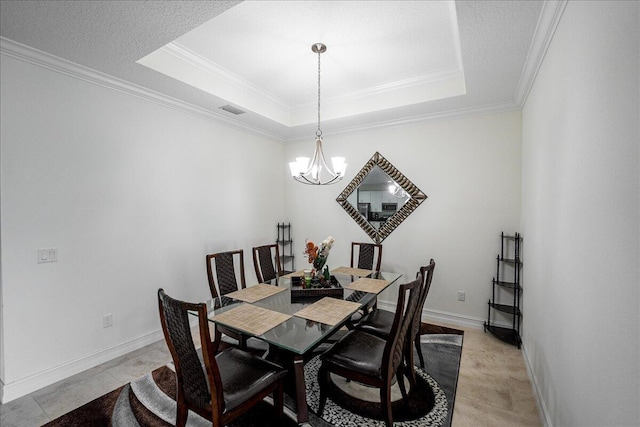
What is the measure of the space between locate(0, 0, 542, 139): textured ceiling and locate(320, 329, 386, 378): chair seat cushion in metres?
2.20

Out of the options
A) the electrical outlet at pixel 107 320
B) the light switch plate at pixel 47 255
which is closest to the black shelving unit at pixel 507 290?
the electrical outlet at pixel 107 320

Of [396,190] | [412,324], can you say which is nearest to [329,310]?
[412,324]

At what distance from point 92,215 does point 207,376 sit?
2.03m

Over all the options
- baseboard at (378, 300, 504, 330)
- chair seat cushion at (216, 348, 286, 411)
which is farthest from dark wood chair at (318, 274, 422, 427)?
baseboard at (378, 300, 504, 330)

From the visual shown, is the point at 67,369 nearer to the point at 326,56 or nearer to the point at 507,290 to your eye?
the point at 326,56

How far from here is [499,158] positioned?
3.27 m

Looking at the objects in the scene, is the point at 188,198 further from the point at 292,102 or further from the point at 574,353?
the point at 574,353

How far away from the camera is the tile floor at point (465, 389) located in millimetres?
1953

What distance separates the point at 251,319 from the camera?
191cm

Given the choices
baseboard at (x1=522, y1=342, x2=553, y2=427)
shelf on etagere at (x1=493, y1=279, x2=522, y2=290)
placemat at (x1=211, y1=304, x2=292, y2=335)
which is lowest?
baseboard at (x1=522, y1=342, x2=553, y2=427)

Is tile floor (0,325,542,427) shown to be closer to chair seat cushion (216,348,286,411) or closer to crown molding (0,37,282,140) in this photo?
chair seat cushion (216,348,286,411)

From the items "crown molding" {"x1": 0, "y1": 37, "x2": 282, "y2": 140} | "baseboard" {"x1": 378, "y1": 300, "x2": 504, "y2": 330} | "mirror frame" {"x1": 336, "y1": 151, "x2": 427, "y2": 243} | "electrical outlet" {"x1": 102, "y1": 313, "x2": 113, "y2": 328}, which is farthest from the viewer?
"mirror frame" {"x1": 336, "y1": 151, "x2": 427, "y2": 243}

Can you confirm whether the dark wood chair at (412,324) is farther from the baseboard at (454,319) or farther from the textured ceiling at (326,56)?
the textured ceiling at (326,56)

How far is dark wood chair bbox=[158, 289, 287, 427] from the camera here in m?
1.37
